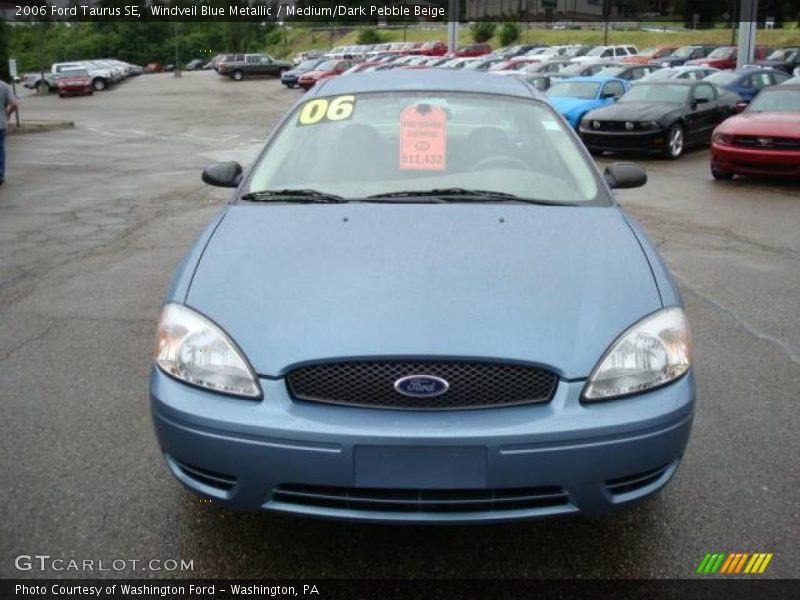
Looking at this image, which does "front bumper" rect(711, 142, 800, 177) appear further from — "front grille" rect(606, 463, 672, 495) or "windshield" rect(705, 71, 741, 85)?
"front grille" rect(606, 463, 672, 495)

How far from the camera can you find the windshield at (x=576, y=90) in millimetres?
17967

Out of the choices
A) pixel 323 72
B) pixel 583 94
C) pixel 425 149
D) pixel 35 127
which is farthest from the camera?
pixel 323 72

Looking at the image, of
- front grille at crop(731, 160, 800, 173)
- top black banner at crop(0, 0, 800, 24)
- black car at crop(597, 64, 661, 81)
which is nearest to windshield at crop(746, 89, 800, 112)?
front grille at crop(731, 160, 800, 173)

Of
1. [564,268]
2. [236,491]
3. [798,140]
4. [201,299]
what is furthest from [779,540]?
[798,140]

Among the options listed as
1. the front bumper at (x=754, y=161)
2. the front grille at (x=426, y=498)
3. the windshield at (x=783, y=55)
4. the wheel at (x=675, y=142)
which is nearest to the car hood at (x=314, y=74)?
the windshield at (x=783, y=55)

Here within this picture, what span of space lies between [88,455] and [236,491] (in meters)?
1.33

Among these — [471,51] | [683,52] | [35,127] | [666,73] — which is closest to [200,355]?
[666,73]

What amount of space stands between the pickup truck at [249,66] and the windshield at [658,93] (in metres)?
42.1

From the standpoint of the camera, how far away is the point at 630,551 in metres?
2.88

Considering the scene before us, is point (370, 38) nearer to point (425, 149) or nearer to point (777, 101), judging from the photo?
point (777, 101)

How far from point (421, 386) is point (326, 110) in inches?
84.6

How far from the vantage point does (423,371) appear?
2.49 meters

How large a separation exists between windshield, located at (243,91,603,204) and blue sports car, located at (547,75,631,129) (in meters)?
13.5

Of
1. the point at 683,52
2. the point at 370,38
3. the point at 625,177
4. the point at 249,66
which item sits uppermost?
the point at 370,38
